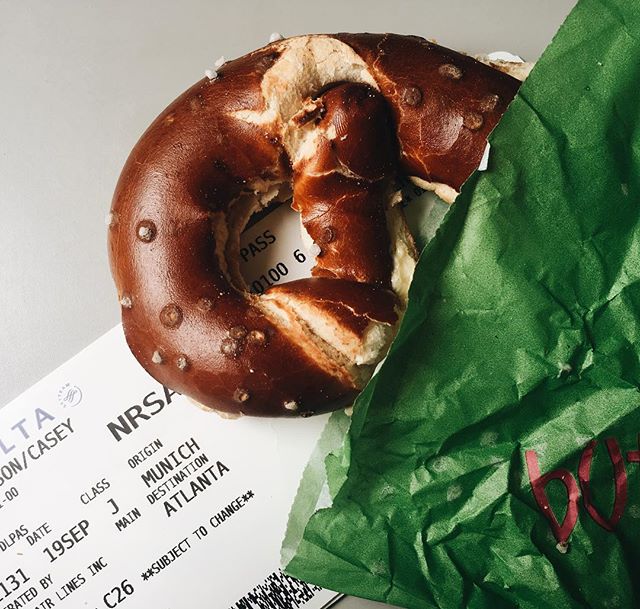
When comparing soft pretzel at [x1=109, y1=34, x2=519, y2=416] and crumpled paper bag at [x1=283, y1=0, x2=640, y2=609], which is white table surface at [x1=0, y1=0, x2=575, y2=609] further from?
crumpled paper bag at [x1=283, y1=0, x2=640, y2=609]

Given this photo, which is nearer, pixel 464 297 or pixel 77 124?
pixel 464 297

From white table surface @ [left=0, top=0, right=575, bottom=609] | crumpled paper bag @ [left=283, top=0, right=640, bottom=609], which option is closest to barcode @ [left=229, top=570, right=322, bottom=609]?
crumpled paper bag @ [left=283, top=0, right=640, bottom=609]

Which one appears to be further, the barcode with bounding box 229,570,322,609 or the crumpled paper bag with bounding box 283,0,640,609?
the barcode with bounding box 229,570,322,609

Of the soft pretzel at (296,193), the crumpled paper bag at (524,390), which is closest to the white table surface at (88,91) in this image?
the soft pretzel at (296,193)

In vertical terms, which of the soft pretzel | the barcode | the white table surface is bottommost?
the barcode

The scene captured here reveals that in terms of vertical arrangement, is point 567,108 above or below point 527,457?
above

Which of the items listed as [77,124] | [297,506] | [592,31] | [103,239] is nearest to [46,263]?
[103,239]

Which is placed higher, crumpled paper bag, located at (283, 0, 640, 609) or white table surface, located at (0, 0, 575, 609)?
white table surface, located at (0, 0, 575, 609)

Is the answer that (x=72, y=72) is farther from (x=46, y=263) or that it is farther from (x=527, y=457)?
(x=527, y=457)
